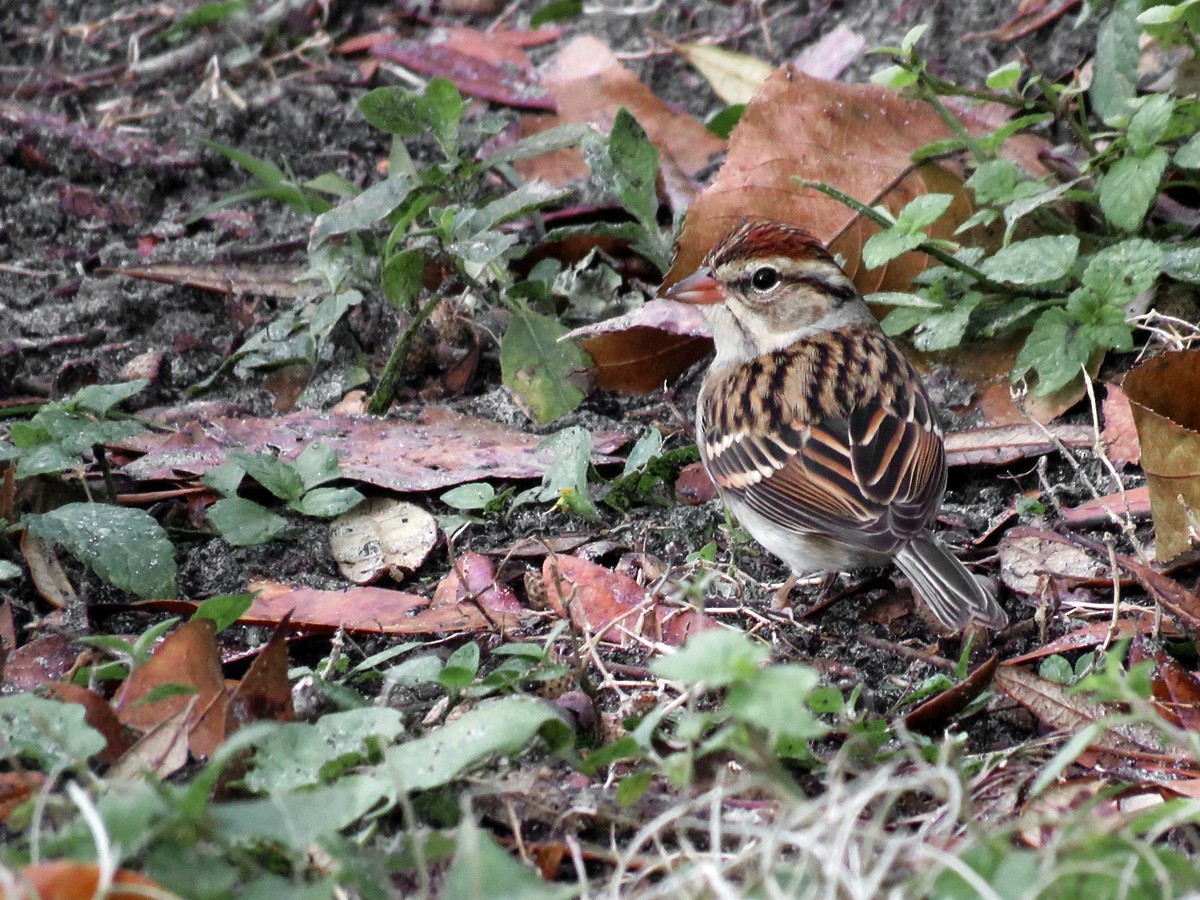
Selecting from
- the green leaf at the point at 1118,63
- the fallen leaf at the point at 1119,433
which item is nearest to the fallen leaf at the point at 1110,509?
the fallen leaf at the point at 1119,433

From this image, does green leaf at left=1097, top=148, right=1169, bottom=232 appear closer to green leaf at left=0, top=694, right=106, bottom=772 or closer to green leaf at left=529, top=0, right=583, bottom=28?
green leaf at left=529, top=0, right=583, bottom=28

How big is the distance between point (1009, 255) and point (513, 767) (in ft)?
7.37

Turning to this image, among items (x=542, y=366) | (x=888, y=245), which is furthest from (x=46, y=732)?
(x=888, y=245)

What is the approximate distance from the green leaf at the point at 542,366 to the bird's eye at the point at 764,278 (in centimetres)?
60

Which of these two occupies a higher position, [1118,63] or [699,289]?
[1118,63]

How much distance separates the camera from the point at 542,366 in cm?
479

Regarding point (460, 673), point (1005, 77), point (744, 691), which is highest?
point (744, 691)

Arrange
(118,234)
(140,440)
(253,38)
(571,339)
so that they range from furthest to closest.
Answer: (253,38) < (118,234) < (571,339) < (140,440)

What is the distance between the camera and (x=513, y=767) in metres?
3.00

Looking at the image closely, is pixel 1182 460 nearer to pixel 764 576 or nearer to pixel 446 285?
pixel 764 576

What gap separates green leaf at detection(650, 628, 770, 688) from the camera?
2236 millimetres

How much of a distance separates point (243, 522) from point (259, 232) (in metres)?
1.94

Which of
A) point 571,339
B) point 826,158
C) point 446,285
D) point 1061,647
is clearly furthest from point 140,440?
point 1061,647

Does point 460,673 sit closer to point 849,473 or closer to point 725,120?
point 849,473
